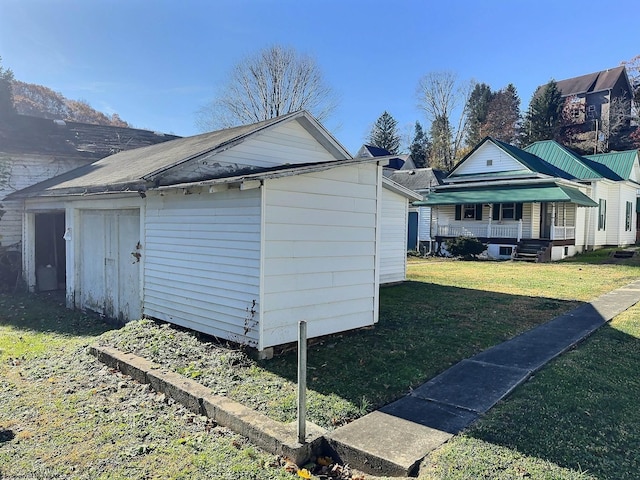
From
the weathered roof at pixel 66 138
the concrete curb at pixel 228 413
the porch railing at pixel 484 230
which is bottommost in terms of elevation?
the concrete curb at pixel 228 413

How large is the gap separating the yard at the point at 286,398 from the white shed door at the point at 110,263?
640 millimetres

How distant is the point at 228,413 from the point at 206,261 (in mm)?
2812

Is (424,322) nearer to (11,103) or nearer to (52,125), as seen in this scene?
(52,125)

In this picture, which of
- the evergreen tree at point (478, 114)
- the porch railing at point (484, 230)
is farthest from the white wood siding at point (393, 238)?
the evergreen tree at point (478, 114)

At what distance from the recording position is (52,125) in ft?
55.5

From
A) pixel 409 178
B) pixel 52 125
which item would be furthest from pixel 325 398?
pixel 409 178

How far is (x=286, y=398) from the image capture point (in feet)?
15.0

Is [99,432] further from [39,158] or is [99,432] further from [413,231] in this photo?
[413,231]

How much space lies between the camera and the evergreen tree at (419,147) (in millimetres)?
56291

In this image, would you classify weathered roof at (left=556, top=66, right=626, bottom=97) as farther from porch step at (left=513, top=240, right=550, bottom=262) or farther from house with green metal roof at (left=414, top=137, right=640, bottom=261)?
porch step at (left=513, top=240, right=550, bottom=262)

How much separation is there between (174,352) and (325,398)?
2535mm

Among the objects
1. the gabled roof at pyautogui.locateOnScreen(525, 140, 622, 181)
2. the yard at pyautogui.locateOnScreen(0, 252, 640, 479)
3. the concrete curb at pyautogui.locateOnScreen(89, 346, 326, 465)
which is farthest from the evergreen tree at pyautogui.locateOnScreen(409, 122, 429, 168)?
the concrete curb at pyautogui.locateOnScreen(89, 346, 326, 465)

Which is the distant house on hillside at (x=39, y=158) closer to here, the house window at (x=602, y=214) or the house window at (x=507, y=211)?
the house window at (x=507, y=211)

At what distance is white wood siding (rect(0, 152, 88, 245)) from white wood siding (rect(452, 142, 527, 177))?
2151 centimetres
